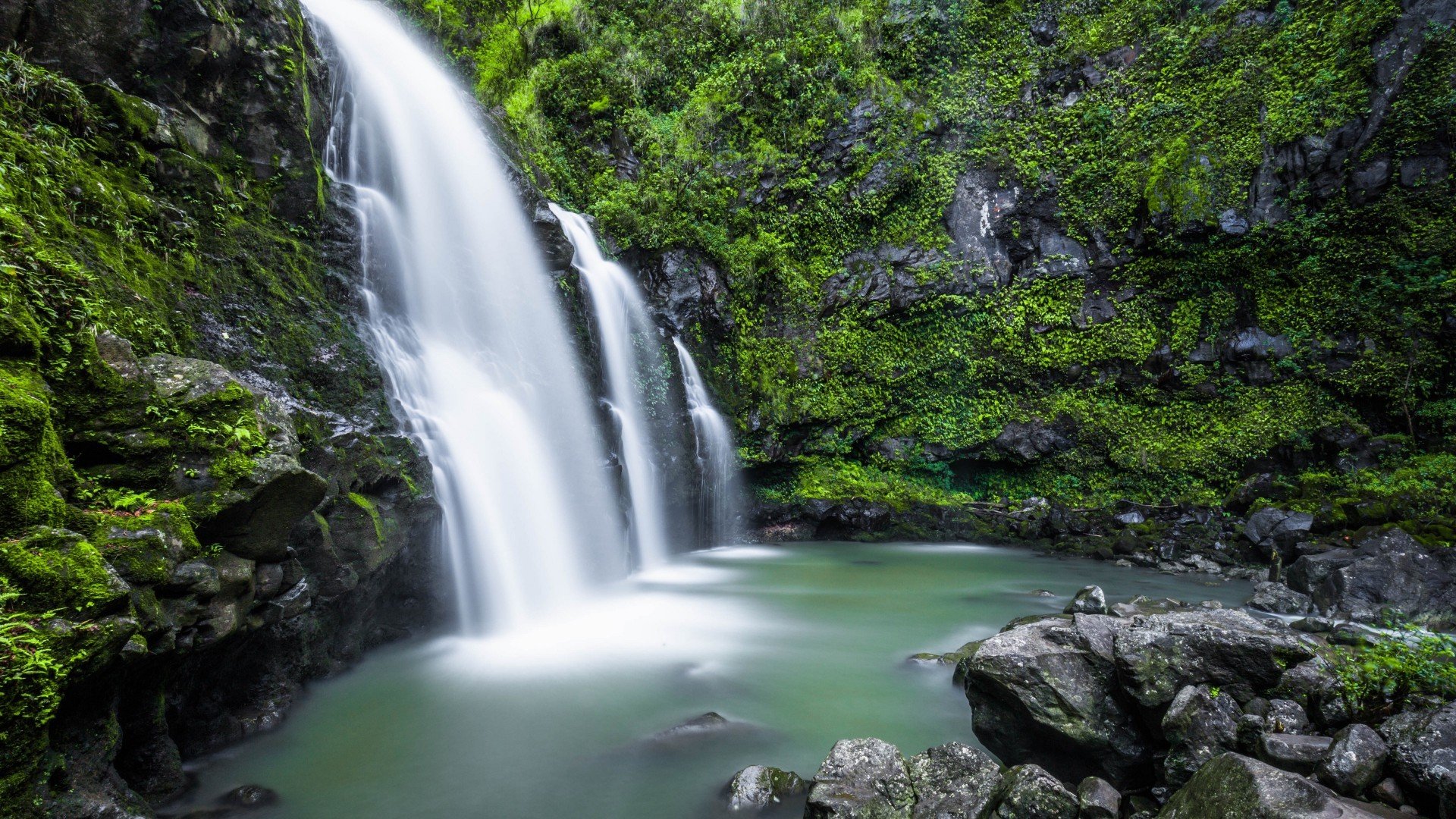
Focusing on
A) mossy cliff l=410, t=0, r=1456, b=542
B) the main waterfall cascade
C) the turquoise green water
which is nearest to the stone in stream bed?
the turquoise green water

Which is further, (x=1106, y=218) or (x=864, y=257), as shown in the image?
(x=864, y=257)

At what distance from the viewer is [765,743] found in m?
4.57

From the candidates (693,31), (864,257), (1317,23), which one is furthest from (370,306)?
(1317,23)

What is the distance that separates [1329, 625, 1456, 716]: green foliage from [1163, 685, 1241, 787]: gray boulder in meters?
0.50

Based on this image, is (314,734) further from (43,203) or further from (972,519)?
(972,519)

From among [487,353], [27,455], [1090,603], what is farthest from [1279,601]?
[27,455]

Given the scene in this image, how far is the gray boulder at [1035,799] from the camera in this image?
2.80 meters

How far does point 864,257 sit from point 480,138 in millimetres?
9104

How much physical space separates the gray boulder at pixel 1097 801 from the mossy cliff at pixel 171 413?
4.66m

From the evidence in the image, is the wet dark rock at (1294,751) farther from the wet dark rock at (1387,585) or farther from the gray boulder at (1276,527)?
the gray boulder at (1276,527)

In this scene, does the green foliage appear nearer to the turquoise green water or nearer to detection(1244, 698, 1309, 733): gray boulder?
detection(1244, 698, 1309, 733): gray boulder

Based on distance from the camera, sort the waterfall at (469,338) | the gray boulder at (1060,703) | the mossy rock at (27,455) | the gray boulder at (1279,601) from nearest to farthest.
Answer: the mossy rock at (27,455), the gray boulder at (1060,703), the waterfall at (469,338), the gray boulder at (1279,601)

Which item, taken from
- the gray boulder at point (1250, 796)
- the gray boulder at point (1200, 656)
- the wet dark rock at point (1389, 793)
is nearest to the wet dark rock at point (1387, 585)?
the gray boulder at point (1200, 656)

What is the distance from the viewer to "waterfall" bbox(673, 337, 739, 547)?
42.6 ft
